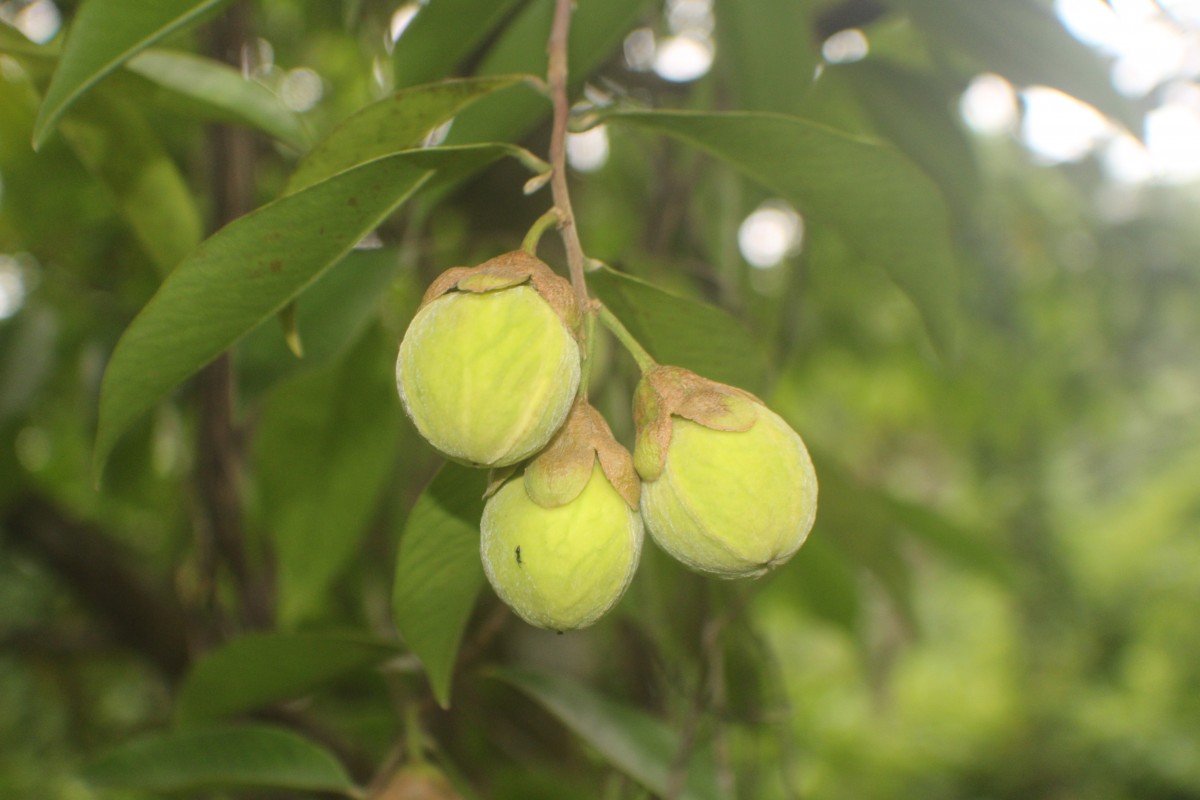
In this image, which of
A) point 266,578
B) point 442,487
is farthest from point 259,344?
point 266,578

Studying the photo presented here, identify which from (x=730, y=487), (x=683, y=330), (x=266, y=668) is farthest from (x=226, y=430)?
(x=730, y=487)

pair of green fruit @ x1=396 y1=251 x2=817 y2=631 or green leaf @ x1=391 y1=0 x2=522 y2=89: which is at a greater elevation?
green leaf @ x1=391 y1=0 x2=522 y2=89

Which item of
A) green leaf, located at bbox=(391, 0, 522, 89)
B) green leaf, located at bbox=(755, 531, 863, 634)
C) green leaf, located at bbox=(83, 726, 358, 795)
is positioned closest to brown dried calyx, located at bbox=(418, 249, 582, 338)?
green leaf, located at bbox=(391, 0, 522, 89)

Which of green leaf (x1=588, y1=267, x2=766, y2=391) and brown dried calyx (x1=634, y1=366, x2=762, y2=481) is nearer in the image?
brown dried calyx (x1=634, y1=366, x2=762, y2=481)

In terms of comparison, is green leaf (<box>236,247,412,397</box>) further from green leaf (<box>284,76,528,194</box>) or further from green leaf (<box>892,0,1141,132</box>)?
green leaf (<box>892,0,1141,132</box>)

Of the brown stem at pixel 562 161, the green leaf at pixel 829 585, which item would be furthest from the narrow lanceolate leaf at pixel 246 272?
the green leaf at pixel 829 585
